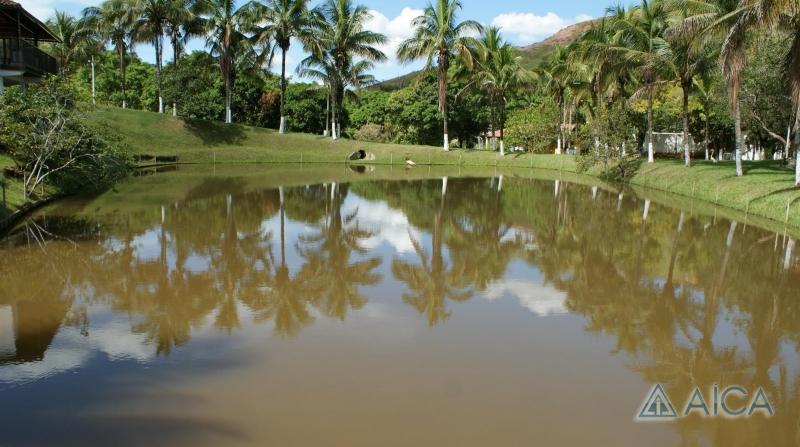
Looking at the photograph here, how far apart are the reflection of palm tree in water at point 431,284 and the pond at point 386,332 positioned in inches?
2.8

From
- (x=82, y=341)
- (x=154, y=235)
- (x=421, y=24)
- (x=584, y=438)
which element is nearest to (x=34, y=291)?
(x=82, y=341)

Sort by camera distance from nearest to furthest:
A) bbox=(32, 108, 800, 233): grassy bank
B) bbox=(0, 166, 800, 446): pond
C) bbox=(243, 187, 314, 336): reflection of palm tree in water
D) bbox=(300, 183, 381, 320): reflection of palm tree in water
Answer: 1. bbox=(0, 166, 800, 446): pond
2. bbox=(243, 187, 314, 336): reflection of palm tree in water
3. bbox=(300, 183, 381, 320): reflection of palm tree in water
4. bbox=(32, 108, 800, 233): grassy bank

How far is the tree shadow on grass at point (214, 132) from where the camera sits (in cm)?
5100

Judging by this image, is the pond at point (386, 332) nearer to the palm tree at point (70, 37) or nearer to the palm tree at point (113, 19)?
the palm tree at point (113, 19)

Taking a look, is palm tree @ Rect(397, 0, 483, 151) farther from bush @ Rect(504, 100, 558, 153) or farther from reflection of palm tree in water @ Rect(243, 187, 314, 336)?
reflection of palm tree in water @ Rect(243, 187, 314, 336)

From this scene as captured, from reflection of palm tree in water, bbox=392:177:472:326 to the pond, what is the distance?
0.07m

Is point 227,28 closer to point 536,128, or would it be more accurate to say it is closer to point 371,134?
point 371,134

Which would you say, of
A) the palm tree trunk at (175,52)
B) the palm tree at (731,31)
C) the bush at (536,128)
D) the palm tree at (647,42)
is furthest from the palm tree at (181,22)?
the palm tree at (731,31)

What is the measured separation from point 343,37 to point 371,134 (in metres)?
15.2

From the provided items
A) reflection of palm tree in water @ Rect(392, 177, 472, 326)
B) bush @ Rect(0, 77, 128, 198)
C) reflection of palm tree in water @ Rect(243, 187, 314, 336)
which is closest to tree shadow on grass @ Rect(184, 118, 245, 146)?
bush @ Rect(0, 77, 128, 198)

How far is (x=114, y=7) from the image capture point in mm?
49375

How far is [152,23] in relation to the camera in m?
50.0

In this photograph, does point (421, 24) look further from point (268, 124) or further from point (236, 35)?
point (268, 124)

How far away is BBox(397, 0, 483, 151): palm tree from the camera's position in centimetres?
4809
